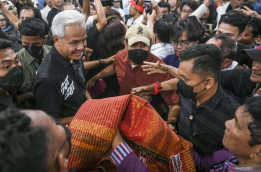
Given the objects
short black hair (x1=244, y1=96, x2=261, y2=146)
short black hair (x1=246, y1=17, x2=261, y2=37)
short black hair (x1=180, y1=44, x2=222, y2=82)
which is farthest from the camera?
short black hair (x1=246, y1=17, x2=261, y2=37)

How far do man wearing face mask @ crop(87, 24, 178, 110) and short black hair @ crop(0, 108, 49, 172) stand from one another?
74.1 inches

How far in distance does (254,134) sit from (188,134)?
0.76m

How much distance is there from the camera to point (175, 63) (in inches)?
→ 119

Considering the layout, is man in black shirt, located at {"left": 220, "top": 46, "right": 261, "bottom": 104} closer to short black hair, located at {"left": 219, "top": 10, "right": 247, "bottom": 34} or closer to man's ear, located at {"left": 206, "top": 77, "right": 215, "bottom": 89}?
man's ear, located at {"left": 206, "top": 77, "right": 215, "bottom": 89}

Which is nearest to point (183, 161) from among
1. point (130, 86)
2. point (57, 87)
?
point (57, 87)

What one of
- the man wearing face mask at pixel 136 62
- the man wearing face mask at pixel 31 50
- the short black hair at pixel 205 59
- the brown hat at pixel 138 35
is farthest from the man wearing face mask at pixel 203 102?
the man wearing face mask at pixel 31 50

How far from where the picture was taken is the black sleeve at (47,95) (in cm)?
193

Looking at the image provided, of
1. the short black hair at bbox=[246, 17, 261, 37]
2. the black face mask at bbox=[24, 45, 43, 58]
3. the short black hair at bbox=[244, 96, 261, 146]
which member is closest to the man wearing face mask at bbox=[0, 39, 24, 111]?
the black face mask at bbox=[24, 45, 43, 58]

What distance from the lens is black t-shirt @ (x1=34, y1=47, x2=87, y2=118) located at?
1.94 m

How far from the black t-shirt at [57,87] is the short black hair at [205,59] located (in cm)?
98

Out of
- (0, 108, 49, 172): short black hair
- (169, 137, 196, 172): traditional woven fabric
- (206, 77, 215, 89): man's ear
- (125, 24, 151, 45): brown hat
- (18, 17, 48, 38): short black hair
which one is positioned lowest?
(169, 137, 196, 172): traditional woven fabric

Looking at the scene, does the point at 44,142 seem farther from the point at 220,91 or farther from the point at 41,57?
the point at 41,57

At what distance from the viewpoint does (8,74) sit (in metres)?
2.03

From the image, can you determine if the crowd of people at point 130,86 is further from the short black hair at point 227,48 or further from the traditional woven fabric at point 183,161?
the traditional woven fabric at point 183,161
